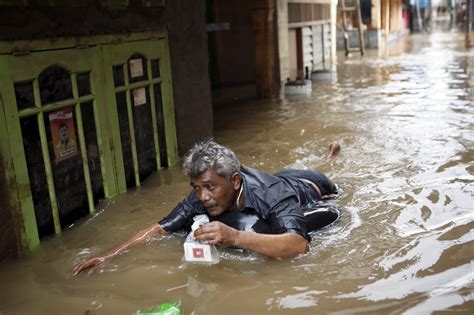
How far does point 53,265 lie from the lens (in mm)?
3969

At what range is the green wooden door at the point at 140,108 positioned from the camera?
545 cm

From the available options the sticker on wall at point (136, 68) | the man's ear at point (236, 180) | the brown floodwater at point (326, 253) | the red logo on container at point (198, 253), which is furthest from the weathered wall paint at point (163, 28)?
the red logo on container at point (198, 253)

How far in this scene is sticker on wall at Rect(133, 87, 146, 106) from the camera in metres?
5.83

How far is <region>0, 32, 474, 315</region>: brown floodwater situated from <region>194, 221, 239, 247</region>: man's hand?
0.37 metres

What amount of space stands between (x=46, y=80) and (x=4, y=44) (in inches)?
21.3

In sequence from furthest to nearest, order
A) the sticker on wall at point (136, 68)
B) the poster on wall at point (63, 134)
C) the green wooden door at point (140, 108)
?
the sticker on wall at point (136, 68) → the green wooden door at point (140, 108) → the poster on wall at point (63, 134)

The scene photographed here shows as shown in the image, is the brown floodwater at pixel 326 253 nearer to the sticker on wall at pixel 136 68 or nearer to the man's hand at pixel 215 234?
the man's hand at pixel 215 234

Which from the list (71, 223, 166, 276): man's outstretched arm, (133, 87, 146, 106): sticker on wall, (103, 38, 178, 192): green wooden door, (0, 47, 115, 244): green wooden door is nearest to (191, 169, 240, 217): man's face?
(71, 223, 166, 276): man's outstretched arm

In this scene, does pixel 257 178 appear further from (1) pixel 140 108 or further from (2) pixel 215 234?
(1) pixel 140 108

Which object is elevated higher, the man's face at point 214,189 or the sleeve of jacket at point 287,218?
the man's face at point 214,189

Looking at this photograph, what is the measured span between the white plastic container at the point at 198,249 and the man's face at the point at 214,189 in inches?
4.9

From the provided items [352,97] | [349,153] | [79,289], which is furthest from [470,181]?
[352,97]

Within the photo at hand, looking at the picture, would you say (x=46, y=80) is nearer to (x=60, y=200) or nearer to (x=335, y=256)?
(x=60, y=200)

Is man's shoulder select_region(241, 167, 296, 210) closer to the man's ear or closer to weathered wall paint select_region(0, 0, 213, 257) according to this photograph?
the man's ear
